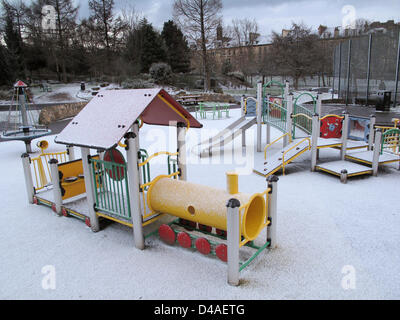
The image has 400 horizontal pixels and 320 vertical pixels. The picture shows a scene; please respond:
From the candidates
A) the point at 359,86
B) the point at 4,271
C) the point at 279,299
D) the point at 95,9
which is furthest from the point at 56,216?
the point at 95,9

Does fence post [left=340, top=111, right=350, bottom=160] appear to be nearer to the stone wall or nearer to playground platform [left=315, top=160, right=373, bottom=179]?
playground platform [left=315, top=160, right=373, bottom=179]

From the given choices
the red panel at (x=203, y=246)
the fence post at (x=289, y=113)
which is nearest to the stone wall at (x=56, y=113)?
the fence post at (x=289, y=113)

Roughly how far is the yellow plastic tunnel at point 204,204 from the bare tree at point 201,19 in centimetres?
3334

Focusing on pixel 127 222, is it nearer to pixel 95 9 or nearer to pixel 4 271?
pixel 4 271

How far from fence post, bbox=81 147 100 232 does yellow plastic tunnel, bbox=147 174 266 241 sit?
1.10 metres

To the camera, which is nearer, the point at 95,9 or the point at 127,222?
the point at 127,222

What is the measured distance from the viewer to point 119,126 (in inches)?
175

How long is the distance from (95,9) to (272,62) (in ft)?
79.5

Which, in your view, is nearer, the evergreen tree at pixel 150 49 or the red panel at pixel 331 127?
the red panel at pixel 331 127

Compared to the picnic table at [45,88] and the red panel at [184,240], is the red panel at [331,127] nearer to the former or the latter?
the red panel at [184,240]

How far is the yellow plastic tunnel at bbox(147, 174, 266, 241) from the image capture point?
169 inches

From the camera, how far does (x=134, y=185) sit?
15.2 feet

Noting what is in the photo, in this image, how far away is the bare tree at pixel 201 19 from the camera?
3638cm

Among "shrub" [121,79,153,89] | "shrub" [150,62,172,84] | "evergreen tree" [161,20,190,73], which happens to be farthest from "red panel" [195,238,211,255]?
"evergreen tree" [161,20,190,73]
